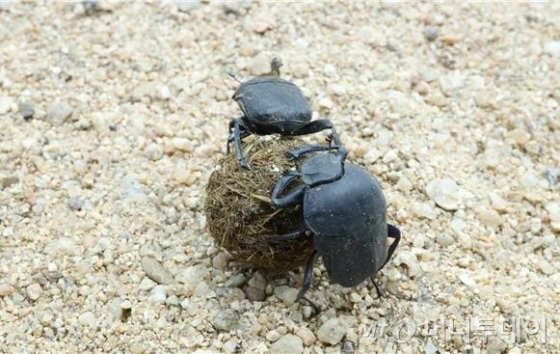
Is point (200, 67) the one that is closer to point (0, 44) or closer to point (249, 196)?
point (0, 44)

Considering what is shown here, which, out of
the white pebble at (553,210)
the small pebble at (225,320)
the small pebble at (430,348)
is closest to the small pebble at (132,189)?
the small pebble at (225,320)

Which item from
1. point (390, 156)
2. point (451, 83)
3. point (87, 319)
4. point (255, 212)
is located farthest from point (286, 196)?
point (451, 83)

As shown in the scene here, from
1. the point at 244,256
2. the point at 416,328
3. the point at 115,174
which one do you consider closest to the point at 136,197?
the point at 115,174

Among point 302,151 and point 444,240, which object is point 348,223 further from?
point 444,240

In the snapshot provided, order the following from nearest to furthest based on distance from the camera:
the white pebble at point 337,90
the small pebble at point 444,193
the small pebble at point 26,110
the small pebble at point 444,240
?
the small pebble at point 444,240 → the small pebble at point 444,193 → the small pebble at point 26,110 → the white pebble at point 337,90

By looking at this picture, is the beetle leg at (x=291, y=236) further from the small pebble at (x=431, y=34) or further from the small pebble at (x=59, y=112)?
the small pebble at (x=431, y=34)

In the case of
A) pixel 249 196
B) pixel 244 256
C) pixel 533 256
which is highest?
pixel 249 196

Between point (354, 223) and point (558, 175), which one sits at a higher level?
point (354, 223)

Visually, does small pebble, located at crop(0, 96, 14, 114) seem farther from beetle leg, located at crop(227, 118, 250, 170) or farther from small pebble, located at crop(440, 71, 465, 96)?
small pebble, located at crop(440, 71, 465, 96)
